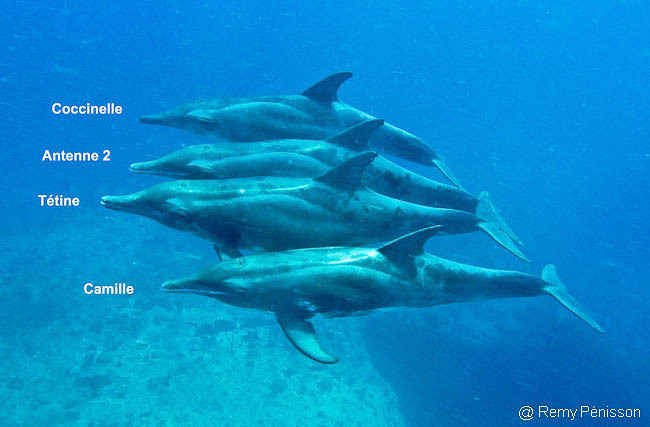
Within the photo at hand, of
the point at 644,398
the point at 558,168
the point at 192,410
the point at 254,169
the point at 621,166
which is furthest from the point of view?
the point at 621,166

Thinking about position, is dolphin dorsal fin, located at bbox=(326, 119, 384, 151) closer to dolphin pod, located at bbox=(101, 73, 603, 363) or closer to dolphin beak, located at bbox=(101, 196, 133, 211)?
dolphin pod, located at bbox=(101, 73, 603, 363)

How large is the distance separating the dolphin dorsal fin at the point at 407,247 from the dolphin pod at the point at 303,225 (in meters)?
0.01

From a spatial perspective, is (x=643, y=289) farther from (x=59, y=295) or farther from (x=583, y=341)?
(x=59, y=295)

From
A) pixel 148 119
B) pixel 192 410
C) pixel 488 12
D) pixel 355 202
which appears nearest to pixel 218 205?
pixel 355 202

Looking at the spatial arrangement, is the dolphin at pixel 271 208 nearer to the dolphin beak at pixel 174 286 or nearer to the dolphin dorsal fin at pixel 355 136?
the dolphin beak at pixel 174 286

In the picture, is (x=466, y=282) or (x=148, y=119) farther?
(x=148, y=119)

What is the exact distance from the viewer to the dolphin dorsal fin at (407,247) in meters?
4.90

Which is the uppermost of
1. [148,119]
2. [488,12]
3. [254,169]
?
[488,12]

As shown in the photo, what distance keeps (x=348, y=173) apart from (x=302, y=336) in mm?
2225

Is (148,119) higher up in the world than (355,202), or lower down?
higher up

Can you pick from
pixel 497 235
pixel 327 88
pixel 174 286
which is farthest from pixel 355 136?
pixel 174 286

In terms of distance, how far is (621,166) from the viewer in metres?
39.5

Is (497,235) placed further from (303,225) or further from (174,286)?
(174,286)

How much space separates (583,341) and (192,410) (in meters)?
15.4
